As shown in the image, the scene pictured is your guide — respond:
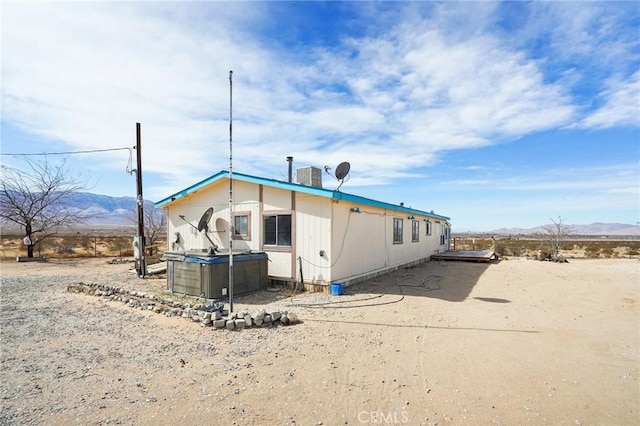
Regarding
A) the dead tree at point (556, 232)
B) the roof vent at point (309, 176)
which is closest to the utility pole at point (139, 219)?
the roof vent at point (309, 176)

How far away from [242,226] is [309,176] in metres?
2.61

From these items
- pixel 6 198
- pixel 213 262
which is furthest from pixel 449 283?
pixel 6 198

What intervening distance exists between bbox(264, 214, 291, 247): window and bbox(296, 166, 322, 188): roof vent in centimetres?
137

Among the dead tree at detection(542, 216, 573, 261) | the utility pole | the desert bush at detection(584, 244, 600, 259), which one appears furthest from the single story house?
the desert bush at detection(584, 244, 600, 259)

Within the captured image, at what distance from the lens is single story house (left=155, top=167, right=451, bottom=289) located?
932 centimetres

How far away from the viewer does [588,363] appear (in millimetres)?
4605

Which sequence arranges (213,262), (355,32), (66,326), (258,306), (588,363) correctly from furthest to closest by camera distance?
(355,32) → (213,262) → (258,306) → (66,326) → (588,363)

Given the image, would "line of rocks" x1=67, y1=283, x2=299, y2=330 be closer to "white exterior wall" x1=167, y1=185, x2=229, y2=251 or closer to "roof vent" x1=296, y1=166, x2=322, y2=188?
"white exterior wall" x1=167, y1=185, x2=229, y2=251

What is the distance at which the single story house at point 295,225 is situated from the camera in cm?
932

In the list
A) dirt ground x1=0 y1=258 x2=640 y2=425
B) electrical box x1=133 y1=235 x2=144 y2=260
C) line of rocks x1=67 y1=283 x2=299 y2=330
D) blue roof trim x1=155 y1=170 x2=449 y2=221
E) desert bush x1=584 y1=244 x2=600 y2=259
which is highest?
blue roof trim x1=155 y1=170 x2=449 y2=221

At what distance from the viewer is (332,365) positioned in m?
4.43

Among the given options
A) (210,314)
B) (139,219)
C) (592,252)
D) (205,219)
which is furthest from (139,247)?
(592,252)

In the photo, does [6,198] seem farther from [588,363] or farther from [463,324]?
[588,363]

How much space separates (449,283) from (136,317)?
9001 mm
